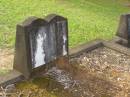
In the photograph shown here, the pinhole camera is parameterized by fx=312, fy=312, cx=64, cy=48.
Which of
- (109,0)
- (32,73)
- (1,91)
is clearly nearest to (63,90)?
(32,73)

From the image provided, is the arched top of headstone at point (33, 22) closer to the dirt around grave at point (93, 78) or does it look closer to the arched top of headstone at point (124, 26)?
the dirt around grave at point (93, 78)

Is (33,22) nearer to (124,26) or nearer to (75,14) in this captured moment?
(124,26)

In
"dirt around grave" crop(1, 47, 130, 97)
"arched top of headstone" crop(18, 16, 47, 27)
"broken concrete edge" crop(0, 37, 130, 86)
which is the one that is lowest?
"dirt around grave" crop(1, 47, 130, 97)

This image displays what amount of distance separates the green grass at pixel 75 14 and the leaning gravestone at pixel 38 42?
1421mm

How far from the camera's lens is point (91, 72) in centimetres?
541

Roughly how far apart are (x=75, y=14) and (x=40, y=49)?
14.3ft

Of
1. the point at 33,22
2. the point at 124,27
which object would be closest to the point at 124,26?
the point at 124,27

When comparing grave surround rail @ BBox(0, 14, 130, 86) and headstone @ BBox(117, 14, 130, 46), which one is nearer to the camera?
grave surround rail @ BBox(0, 14, 130, 86)

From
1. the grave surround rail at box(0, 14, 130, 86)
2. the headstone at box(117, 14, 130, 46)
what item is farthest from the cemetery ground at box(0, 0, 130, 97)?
the headstone at box(117, 14, 130, 46)

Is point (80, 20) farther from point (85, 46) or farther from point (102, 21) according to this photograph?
point (85, 46)

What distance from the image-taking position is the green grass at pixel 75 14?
7.40m

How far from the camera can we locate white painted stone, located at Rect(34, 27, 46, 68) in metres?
5.09

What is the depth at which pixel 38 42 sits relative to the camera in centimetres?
508

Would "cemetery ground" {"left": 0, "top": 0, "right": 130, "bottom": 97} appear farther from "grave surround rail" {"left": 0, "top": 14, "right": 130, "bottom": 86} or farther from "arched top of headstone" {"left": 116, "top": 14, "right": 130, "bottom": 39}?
"arched top of headstone" {"left": 116, "top": 14, "right": 130, "bottom": 39}
